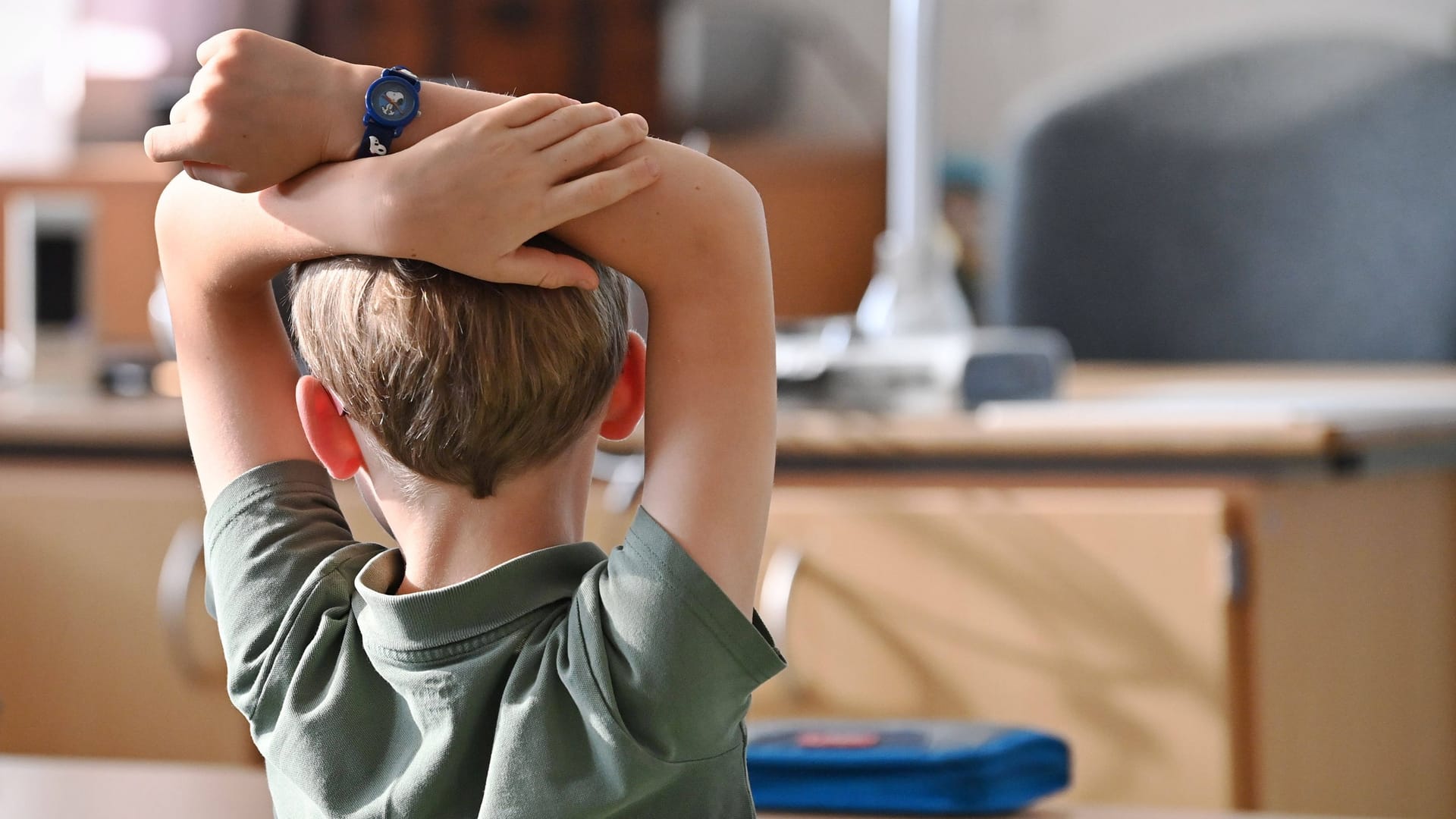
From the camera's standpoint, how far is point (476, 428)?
1.36ft

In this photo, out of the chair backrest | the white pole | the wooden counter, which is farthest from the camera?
the chair backrest

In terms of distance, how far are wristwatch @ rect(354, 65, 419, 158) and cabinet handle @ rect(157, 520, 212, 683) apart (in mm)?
892

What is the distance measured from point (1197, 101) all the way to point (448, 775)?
70.1 inches

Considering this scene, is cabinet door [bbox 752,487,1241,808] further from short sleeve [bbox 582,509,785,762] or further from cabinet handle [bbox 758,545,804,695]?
short sleeve [bbox 582,509,785,762]

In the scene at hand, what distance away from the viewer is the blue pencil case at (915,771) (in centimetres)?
59

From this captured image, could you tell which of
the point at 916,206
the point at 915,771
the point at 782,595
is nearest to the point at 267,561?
the point at 915,771

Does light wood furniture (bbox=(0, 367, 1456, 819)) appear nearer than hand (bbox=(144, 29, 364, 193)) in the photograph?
No

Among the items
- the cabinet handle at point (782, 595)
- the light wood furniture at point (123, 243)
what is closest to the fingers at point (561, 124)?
the cabinet handle at point (782, 595)

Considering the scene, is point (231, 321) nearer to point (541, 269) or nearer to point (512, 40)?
point (541, 269)

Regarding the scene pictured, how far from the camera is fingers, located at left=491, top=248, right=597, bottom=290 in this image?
376mm

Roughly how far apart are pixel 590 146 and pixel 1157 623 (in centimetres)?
75

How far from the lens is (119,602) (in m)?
1.27

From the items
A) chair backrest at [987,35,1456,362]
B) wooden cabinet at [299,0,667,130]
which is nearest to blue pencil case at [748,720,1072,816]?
chair backrest at [987,35,1456,362]

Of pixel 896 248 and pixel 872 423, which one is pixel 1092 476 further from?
pixel 896 248
